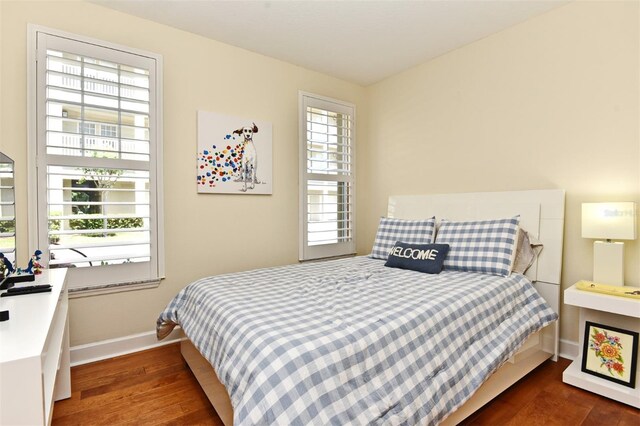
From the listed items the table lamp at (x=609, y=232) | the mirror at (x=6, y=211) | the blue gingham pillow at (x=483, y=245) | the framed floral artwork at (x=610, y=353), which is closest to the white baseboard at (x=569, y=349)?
the framed floral artwork at (x=610, y=353)

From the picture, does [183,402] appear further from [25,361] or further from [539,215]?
[539,215]

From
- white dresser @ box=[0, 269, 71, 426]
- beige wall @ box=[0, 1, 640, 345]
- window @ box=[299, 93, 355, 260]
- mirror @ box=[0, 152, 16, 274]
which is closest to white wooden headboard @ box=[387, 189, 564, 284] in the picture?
beige wall @ box=[0, 1, 640, 345]

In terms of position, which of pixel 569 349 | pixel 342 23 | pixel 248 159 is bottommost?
pixel 569 349

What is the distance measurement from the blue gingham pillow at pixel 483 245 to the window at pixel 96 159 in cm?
230

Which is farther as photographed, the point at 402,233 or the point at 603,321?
the point at 402,233

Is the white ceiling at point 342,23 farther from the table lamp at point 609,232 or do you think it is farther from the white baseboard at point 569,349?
the white baseboard at point 569,349

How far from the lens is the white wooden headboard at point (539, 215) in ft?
7.96

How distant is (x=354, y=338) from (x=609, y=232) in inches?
72.6

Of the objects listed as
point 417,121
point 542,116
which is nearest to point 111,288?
point 417,121

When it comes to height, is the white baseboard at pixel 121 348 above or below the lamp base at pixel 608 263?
below

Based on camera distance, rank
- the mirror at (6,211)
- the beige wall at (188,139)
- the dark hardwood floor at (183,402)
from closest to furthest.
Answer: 1. the mirror at (6,211)
2. the dark hardwood floor at (183,402)
3. the beige wall at (188,139)

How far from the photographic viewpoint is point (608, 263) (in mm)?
2137

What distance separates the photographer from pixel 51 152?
2238 millimetres

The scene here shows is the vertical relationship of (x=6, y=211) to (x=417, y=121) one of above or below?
below
